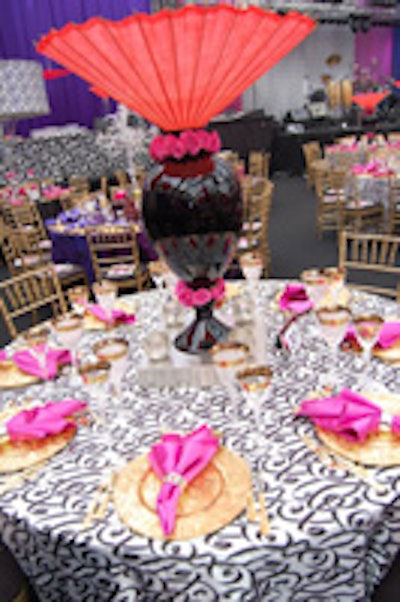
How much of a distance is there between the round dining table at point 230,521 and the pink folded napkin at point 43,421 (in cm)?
5

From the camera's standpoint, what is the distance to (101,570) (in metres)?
1.05

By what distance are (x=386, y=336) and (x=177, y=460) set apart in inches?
32.5

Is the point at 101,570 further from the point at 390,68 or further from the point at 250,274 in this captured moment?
the point at 390,68

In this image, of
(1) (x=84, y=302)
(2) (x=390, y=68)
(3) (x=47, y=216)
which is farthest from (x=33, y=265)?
(2) (x=390, y=68)

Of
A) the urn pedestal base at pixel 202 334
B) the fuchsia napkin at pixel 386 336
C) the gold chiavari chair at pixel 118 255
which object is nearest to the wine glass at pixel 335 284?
the fuchsia napkin at pixel 386 336

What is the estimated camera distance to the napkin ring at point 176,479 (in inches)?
42.6

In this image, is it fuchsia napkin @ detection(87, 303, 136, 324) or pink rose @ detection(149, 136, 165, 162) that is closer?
pink rose @ detection(149, 136, 165, 162)

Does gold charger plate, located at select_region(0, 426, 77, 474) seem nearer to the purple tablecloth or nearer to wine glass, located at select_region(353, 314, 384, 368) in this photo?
wine glass, located at select_region(353, 314, 384, 368)

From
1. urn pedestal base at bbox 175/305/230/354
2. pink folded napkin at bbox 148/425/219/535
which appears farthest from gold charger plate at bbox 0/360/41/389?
pink folded napkin at bbox 148/425/219/535

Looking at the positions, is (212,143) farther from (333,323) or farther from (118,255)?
(118,255)

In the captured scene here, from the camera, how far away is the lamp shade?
2941 millimetres

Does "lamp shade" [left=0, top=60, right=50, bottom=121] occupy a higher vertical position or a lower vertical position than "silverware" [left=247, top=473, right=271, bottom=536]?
higher

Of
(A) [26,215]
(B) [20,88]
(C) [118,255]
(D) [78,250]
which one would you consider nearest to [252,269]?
(B) [20,88]

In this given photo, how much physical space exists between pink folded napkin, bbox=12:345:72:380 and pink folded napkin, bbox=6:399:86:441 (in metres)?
0.22
